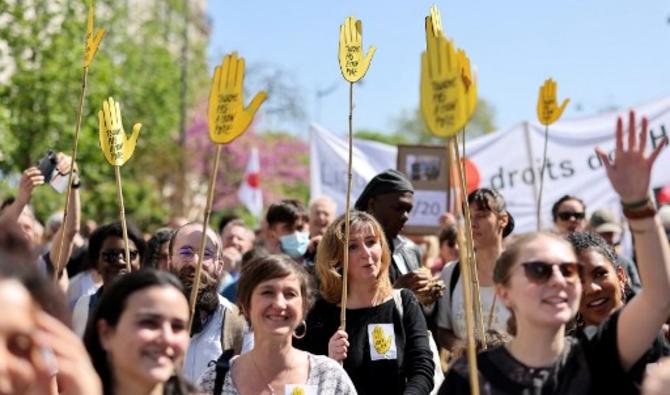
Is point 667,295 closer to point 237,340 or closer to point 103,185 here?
point 237,340

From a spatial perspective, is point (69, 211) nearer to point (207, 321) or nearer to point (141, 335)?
point (207, 321)

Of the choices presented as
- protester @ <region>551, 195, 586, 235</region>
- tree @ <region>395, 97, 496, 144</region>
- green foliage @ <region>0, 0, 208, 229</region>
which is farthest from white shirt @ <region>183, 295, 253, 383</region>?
tree @ <region>395, 97, 496, 144</region>

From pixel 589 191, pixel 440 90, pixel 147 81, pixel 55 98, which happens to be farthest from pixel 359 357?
pixel 147 81

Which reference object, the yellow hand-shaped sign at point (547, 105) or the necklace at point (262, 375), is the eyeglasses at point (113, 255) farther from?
the yellow hand-shaped sign at point (547, 105)

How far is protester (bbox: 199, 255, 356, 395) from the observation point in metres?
4.79

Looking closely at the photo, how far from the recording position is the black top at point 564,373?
3.63 meters

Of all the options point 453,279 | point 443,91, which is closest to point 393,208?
point 453,279

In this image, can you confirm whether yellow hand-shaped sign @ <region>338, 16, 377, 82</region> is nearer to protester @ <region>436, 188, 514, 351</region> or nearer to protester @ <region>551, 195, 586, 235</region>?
protester @ <region>436, 188, 514, 351</region>

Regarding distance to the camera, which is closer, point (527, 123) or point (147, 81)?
point (527, 123)

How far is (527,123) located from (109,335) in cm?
947

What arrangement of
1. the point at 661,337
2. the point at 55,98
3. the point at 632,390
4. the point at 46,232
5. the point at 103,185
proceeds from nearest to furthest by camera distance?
the point at 632,390 < the point at 661,337 < the point at 46,232 < the point at 55,98 < the point at 103,185

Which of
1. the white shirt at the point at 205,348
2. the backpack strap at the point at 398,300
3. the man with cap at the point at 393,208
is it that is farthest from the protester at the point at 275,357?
the man with cap at the point at 393,208

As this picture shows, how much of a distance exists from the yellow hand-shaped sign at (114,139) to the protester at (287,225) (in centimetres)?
239

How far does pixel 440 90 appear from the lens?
381 cm
